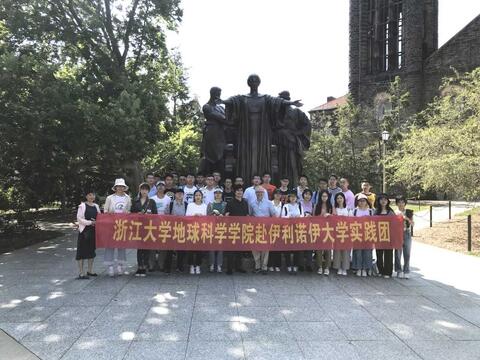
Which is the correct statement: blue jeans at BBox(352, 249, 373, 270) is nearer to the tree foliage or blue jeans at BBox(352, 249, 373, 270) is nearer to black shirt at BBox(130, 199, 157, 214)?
black shirt at BBox(130, 199, 157, 214)

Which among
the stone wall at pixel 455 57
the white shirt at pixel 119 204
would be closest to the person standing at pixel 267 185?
the white shirt at pixel 119 204

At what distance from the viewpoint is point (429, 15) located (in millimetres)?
46750

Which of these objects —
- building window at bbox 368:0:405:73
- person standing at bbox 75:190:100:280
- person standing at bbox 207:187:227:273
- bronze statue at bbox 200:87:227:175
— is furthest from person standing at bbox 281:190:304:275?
building window at bbox 368:0:405:73

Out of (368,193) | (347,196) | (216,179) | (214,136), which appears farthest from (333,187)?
(214,136)

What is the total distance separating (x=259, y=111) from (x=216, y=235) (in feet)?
9.43

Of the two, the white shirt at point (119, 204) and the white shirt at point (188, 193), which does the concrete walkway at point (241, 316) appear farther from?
the white shirt at point (188, 193)

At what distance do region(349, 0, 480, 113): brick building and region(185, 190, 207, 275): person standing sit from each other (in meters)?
41.1

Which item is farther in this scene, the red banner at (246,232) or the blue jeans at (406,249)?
the blue jeans at (406,249)

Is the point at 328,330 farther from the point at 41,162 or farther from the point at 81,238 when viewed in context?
the point at 41,162

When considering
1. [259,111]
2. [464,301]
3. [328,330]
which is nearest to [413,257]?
[464,301]

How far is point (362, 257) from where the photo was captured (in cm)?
816

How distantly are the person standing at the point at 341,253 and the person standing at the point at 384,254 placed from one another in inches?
23.0

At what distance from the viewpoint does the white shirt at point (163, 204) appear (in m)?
8.13

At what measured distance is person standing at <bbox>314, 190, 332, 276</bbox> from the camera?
812cm
